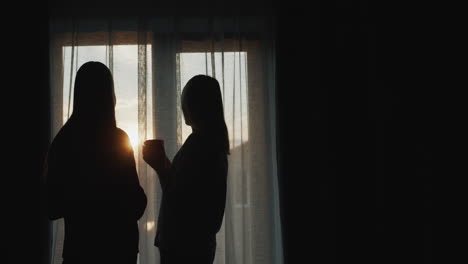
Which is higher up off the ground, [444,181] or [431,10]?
[431,10]

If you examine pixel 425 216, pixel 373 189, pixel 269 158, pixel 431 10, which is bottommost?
pixel 425 216

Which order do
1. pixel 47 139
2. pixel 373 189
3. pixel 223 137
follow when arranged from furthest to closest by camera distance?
pixel 373 189, pixel 47 139, pixel 223 137

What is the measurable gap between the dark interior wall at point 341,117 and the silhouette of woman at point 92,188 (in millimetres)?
860

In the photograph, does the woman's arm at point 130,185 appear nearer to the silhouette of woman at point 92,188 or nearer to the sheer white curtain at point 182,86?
the silhouette of woman at point 92,188

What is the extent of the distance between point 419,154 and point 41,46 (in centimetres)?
195

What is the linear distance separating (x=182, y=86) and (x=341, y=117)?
0.83 m

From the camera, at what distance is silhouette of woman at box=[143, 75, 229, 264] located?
1.34m

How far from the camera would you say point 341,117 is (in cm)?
216

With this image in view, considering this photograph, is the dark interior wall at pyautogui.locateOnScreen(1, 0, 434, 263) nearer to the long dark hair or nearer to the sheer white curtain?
the sheer white curtain

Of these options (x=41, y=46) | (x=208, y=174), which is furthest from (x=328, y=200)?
(x=41, y=46)

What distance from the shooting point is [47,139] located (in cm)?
200

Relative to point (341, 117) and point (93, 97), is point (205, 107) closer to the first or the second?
point (93, 97)

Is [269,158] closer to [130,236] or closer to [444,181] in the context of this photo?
[444,181]

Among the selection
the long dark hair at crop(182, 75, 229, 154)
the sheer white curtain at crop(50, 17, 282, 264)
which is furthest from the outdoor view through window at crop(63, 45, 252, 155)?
the long dark hair at crop(182, 75, 229, 154)
